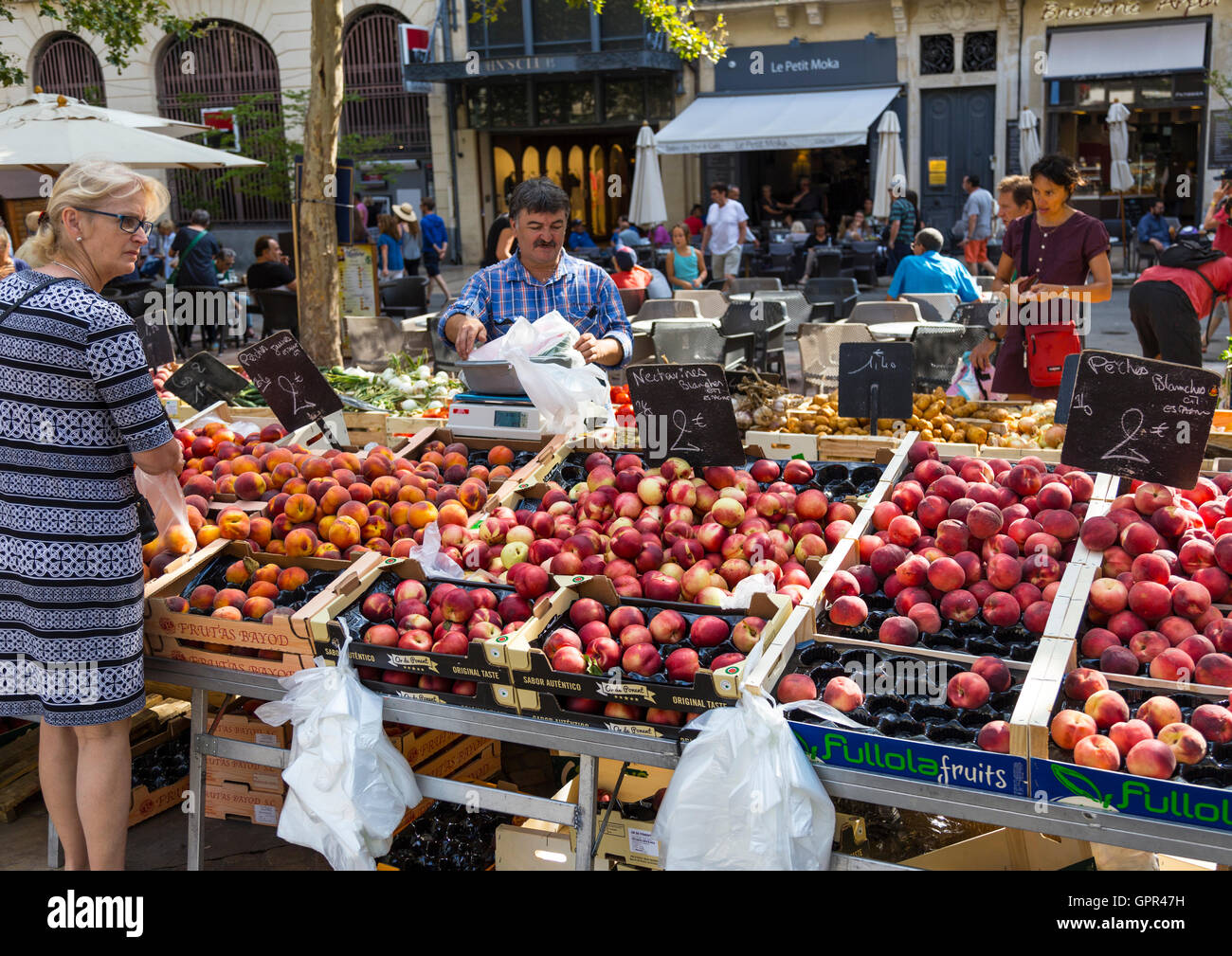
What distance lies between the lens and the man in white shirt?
45.8 ft

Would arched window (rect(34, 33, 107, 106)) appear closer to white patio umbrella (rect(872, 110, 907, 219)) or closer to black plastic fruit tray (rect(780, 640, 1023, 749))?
white patio umbrella (rect(872, 110, 907, 219))

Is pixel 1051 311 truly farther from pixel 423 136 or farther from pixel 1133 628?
pixel 423 136

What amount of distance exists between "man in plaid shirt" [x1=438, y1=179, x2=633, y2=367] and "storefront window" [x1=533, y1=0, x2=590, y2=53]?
52.1 ft

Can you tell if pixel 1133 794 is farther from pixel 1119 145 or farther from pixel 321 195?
pixel 1119 145

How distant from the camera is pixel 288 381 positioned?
158 inches

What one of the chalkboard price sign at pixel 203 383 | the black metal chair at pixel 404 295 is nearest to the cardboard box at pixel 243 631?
the chalkboard price sign at pixel 203 383

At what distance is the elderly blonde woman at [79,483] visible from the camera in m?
2.61

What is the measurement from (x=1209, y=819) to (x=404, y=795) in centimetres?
176

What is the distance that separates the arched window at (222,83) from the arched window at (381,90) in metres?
1.45

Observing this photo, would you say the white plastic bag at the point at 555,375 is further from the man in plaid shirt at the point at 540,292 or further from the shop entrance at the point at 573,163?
the shop entrance at the point at 573,163

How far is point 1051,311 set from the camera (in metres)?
4.88

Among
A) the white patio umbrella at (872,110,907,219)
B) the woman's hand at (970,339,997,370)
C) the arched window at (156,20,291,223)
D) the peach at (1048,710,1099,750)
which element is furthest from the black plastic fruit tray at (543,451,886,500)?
the arched window at (156,20,291,223)
